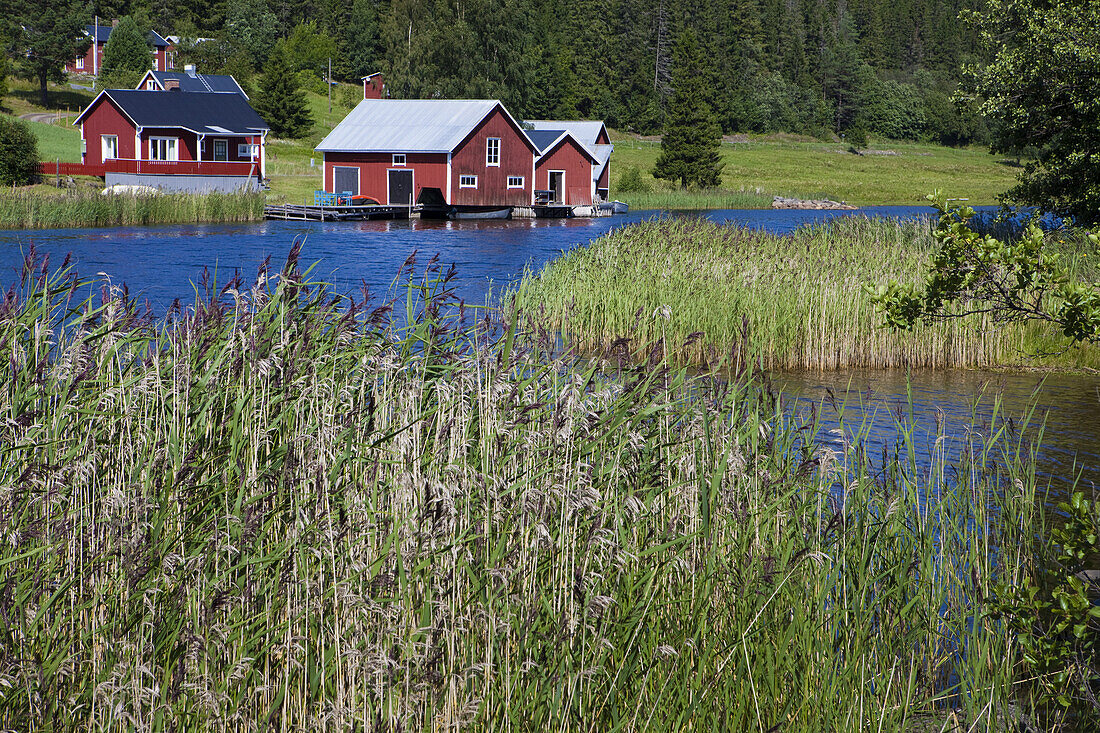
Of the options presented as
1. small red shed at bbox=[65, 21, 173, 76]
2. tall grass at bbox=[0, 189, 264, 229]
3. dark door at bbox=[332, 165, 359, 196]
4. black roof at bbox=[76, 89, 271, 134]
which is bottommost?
tall grass at bbox=[0, 189, 264, 229]

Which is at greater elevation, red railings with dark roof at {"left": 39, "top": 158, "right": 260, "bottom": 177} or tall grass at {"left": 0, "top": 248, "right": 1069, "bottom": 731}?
red railings with dark roof at {"left": 39, "top": 158, "right": 260, "bottom": 177}

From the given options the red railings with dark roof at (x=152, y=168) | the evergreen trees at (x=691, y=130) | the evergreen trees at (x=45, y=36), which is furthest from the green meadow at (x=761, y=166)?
the red railings with dark roof at (x=152, y=168)

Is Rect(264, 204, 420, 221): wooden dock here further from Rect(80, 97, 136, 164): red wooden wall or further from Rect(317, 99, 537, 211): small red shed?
Rect(80, 97, 136, 164): red wooden wall

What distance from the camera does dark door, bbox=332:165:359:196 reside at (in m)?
55.1

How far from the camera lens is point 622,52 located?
12494 centimetres

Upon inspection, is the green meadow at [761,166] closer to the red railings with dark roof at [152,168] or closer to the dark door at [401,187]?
the red railings with dark roof at [152,168]

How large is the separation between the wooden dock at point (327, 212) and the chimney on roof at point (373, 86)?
19.5m

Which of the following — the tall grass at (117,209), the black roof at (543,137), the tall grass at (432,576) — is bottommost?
the tall grass at (432,576)

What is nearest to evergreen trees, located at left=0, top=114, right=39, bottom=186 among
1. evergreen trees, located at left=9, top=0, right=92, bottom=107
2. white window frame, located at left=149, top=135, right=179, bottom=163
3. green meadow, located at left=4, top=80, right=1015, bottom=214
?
white window frame, located at left=149, top=135, right=179, bottom=163

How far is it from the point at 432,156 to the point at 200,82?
25.0 meters

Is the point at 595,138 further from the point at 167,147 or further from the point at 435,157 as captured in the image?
the point at 167,147

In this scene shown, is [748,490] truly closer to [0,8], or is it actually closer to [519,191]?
[519,191]

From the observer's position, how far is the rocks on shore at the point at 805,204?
7112cm

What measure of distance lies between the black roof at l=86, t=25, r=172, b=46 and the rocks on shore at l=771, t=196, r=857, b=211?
48.9 m
